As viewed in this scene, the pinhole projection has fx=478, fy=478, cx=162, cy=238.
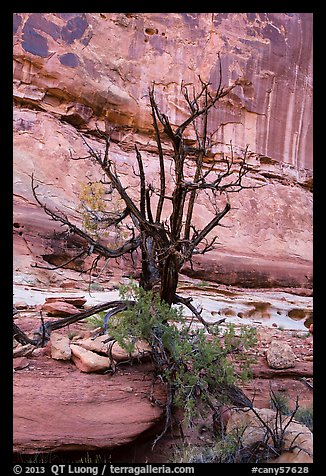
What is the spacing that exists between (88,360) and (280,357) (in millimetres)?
2489

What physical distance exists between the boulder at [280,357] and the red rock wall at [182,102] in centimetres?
→ 307

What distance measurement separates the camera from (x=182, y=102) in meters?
10.1

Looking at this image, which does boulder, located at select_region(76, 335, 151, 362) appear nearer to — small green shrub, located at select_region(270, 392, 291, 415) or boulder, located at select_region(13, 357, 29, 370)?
boulder, located at select_region(13, 357, 29, 370)

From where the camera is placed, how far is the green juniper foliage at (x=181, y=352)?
13.3ft

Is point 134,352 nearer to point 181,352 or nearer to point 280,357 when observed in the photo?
point 181,352

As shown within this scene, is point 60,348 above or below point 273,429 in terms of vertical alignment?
above

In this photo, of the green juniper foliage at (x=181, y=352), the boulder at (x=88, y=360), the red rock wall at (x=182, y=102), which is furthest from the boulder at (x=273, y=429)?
the red rock wall at (x=182, y=102)

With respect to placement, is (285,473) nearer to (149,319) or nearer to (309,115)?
(149,319)

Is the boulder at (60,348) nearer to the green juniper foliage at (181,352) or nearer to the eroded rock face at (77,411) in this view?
the eroded rock face at (77,411)

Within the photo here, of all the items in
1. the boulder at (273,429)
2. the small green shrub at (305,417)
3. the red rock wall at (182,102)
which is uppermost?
the red rock wall at (182,102)

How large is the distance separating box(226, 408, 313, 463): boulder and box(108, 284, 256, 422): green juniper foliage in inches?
8.7

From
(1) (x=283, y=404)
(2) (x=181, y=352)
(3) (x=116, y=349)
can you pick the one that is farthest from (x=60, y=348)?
(1) (x=283, y=404)

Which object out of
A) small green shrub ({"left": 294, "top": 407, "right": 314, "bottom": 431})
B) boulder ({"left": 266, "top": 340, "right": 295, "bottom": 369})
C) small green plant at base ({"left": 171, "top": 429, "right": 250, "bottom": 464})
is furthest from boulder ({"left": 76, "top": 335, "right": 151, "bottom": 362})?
boulder ({"left": 266, "top": 340, "right": 295, "bottom": 369})

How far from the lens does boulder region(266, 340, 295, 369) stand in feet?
18.3
